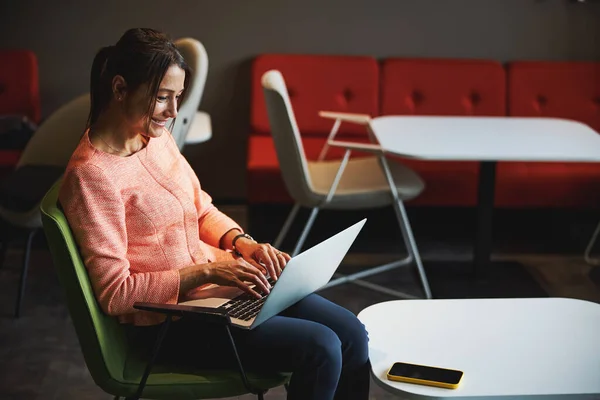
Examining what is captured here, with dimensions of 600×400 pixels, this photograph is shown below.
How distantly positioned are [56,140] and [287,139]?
40.9 inches

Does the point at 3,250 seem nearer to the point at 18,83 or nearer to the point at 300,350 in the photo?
the point at 18,83

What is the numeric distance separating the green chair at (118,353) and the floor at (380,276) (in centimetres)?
92

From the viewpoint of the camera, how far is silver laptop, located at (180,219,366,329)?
212 centimetres

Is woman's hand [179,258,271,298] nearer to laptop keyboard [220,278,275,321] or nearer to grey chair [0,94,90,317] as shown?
laptop keyboard [220,278,275,321]

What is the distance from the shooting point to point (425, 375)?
1.97 meters

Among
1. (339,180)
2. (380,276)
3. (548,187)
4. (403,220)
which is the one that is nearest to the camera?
(403,220)

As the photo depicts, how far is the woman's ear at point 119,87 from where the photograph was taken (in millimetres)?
2230

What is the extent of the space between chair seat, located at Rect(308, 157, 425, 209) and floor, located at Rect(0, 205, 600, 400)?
41cm

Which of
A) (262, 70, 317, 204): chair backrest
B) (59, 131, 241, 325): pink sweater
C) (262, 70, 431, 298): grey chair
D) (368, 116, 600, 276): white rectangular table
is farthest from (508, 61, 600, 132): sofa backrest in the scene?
(59, 131, 241, 325): pink sweater

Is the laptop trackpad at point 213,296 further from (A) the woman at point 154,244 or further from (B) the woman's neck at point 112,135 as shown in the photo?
(B) the woman's neck at point 112,135

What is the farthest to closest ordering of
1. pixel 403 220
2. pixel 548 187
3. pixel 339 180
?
pixel 548 187 → pixel 339 180 → pixel 403 220

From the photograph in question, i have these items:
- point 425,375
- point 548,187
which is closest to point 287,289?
point 425,375

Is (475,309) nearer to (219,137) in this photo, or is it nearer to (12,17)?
(219,137)

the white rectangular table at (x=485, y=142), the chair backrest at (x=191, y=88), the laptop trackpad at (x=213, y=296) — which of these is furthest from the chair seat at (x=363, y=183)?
the laptop trackpad at (x=213, y=296)
